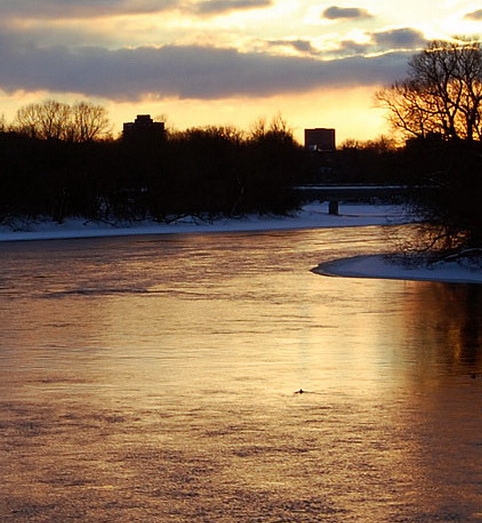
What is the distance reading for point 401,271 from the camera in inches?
1411

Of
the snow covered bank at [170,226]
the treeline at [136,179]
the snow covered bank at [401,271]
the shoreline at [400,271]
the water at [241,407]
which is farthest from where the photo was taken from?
the treeline at [136,179]

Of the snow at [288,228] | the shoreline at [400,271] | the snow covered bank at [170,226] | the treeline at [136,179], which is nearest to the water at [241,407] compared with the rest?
the shoreline at [400,271]

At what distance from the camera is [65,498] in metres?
8.71

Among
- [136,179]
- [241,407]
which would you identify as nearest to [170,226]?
[136,179]

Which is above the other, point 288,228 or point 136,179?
point 136,179

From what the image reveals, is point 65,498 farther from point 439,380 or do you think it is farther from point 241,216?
point 241,216

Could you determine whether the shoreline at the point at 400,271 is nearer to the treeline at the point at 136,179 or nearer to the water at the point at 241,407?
the water at the point at 241,407

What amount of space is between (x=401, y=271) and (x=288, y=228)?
47009 mm

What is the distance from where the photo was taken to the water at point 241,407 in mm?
8695

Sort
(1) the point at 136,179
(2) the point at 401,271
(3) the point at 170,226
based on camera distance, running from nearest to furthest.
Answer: (2) the point at 401,271, (3) the point at 170,226, (1) the point at 136,179

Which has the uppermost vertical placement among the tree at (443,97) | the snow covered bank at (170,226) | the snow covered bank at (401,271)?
the tree at (443,97)

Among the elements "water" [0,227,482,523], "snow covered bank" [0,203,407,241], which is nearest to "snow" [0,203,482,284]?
"snow covered bank" [0,203,407,241]

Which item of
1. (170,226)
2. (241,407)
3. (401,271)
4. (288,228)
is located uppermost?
(241,407)

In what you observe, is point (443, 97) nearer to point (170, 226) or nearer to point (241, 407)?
point (241, 407)
